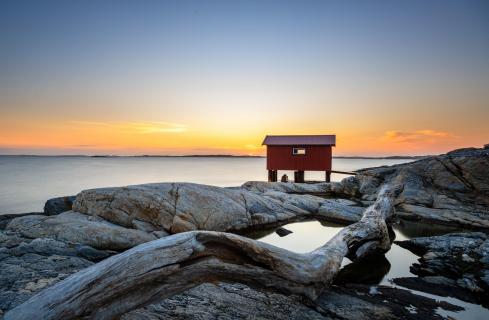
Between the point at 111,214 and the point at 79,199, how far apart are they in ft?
6.11

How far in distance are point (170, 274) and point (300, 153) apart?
27635mm

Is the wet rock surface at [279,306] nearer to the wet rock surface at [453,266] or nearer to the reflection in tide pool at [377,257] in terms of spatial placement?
the reflection in tide pool at [377,257]

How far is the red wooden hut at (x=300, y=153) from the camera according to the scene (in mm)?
29281

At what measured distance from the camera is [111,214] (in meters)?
9.83

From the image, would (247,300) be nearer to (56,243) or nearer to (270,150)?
(56,243)

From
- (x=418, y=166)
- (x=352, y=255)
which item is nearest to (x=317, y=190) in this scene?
(x=418, y=166)

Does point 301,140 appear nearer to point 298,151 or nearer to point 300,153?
point 298,151

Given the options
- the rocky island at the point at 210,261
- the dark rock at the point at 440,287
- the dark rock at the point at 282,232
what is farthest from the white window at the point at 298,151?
the dark rock at the point at 440,287

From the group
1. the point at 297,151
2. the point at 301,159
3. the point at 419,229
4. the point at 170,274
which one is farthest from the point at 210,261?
the point at 297,151

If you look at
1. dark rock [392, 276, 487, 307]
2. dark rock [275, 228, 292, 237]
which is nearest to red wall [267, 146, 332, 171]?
dark rock [275, 228, 292, 237]

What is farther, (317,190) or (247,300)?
(317,190)

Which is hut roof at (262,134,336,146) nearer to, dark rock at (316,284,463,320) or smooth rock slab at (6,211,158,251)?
smooth rock slab at (6,211,158,251)

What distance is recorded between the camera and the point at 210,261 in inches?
133

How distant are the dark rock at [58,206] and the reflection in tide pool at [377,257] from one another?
28.3 ft
